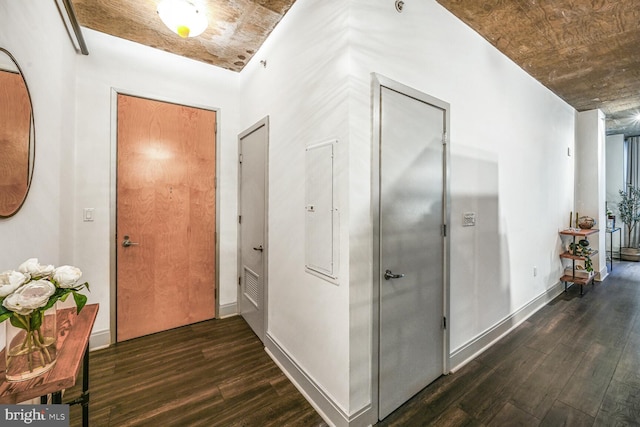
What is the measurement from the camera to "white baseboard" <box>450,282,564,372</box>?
226 centimetres

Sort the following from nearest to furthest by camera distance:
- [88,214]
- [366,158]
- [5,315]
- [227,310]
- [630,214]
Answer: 1. [5,315]
2. [366,158]
3. [88,214]
4. [227,310]
5. [630,214]

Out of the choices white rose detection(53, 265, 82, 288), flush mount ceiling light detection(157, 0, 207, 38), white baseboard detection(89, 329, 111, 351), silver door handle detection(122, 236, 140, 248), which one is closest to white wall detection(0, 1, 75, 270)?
white rose detection(53, 265, 82, 288)

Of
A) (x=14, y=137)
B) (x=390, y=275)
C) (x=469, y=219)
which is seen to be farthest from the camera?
(x=469, y=219)

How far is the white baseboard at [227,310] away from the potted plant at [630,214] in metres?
8.22

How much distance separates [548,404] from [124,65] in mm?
4537

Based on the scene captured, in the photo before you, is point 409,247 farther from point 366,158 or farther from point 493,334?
point 493,334

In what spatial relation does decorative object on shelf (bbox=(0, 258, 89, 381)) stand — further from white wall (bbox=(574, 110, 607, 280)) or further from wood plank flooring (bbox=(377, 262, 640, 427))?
white wall (bbox=(574, 110, 607, 280))

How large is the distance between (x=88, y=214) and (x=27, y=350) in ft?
6.15

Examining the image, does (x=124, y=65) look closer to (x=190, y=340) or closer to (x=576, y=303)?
(x=190, y=340)

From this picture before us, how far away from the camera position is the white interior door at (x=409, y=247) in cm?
173

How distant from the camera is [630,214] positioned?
5.82 meters

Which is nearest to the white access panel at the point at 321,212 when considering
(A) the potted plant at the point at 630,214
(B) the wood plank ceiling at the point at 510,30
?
(B) the wood plank ceiling at the point at 510,30

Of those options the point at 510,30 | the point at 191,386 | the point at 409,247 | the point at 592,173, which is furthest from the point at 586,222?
the point at 191,386

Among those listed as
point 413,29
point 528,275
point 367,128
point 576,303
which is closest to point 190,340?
point 367,128
